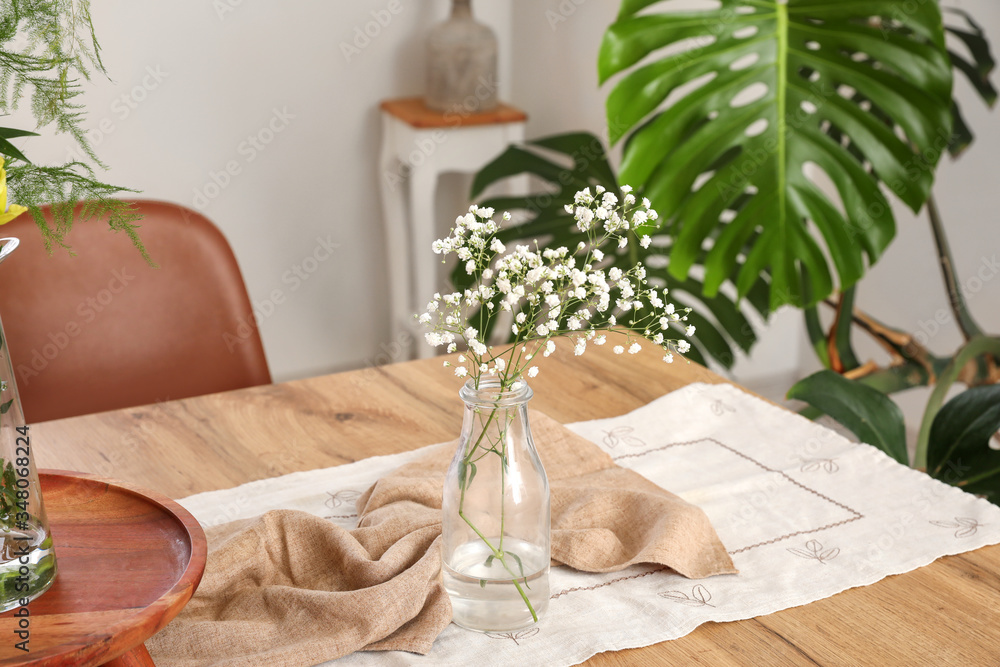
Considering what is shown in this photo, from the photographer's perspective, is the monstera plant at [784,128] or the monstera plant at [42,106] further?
the monstera plant at [784,128]

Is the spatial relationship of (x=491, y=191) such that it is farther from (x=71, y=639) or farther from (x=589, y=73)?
(x=71, y=639)

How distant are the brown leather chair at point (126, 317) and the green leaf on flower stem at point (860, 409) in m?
0.80

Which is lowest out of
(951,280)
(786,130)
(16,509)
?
(951,280)

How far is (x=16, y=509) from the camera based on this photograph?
64 cm

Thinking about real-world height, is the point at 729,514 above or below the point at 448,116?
below

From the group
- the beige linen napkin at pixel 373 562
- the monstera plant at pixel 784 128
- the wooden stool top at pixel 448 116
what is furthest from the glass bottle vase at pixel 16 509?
the wooden stool top at pixel 448 116

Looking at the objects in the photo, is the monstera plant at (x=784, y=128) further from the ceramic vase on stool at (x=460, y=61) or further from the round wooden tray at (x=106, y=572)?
the ceramic vase on stool at (x=460, y=61)

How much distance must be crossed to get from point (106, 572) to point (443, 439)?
50 centimetres

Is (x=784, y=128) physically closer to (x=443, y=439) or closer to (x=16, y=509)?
(x=443, y=439)

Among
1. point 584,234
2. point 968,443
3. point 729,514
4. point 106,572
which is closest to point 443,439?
point 729,514

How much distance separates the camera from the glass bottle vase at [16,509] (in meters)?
0.63

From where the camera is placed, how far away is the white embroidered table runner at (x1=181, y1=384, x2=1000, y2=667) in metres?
0.76

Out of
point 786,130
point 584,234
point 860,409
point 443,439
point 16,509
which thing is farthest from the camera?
point 584,234

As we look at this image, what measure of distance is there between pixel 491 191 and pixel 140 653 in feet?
8.52
